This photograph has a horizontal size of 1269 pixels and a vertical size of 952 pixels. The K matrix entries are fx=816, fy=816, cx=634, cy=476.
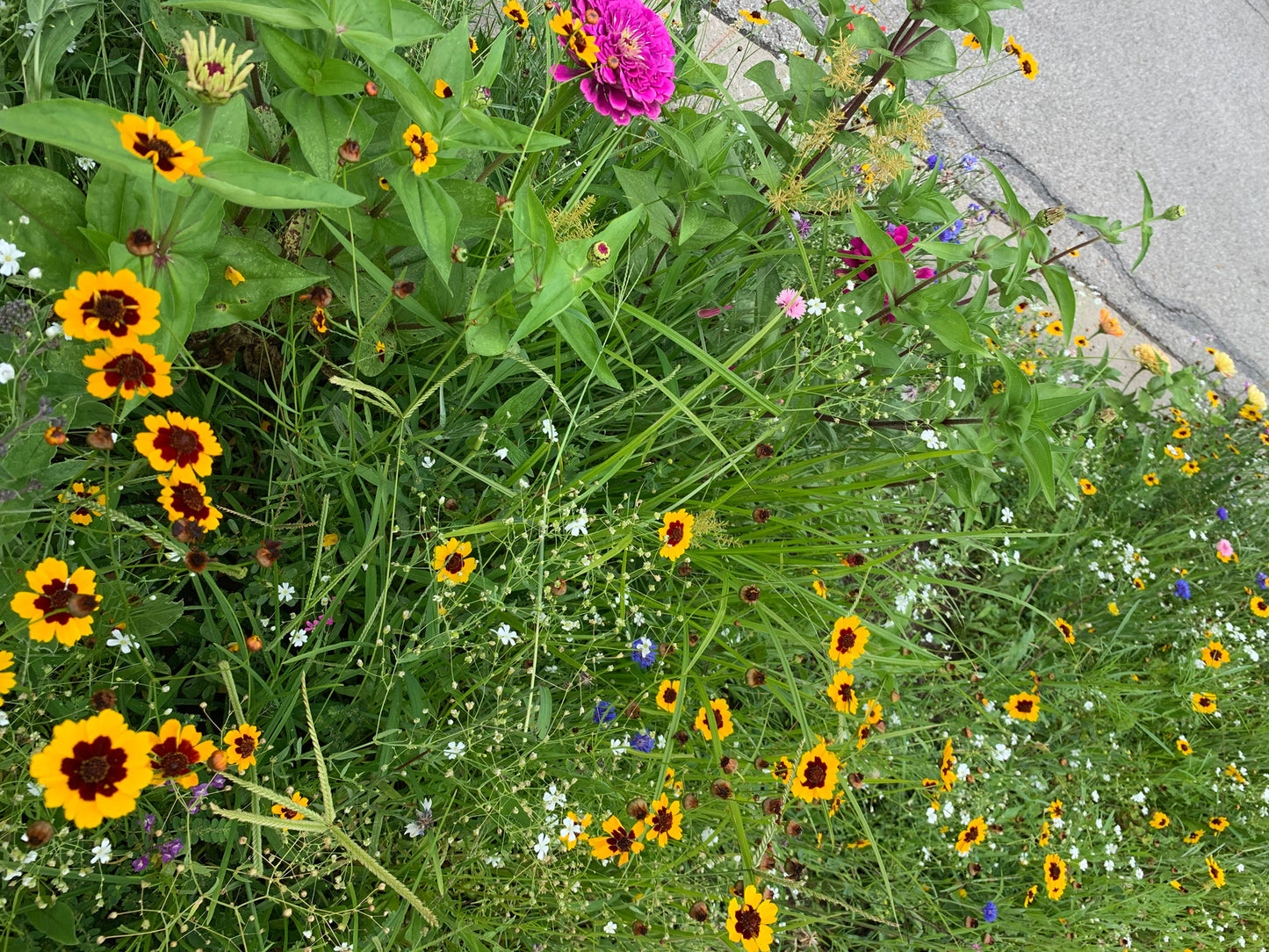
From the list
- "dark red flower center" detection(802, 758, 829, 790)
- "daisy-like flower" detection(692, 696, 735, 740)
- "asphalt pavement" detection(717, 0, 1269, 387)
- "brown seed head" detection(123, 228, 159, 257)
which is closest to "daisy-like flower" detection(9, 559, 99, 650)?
"brown seed head" detection(123, 228, 159, 257)

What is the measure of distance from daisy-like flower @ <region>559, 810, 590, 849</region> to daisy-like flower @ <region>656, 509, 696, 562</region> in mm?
388

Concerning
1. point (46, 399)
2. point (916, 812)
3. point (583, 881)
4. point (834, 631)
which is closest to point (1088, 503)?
point (916, 812)

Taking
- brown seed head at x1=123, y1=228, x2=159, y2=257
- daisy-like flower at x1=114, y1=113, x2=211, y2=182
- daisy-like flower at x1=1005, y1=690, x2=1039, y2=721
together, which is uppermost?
brown seed head at x1=123, y1=228, x2=159, y2=257

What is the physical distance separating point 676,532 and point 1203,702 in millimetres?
1727

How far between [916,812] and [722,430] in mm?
975

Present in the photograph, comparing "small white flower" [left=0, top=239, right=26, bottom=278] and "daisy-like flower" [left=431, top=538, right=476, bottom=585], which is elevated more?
"small white flower" [left=0, top=239, right=26, bottom=278]

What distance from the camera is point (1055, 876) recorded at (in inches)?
69.7

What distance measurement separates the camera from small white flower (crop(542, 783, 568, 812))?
114cm

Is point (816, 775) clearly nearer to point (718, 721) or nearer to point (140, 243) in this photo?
point (718, 721)

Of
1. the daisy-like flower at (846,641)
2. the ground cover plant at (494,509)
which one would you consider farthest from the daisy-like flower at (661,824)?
the daisy-like flower at (846,641)

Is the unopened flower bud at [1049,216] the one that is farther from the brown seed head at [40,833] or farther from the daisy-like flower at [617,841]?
the brown seed head at [40,833]

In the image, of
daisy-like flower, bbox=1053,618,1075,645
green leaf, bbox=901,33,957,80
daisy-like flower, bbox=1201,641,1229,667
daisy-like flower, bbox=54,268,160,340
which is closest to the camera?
daisy-like flower, bbox=54,268,160,340

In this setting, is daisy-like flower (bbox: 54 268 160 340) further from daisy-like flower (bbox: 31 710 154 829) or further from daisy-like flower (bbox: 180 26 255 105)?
daisy-like flower (bbox: 31 710 154 829)

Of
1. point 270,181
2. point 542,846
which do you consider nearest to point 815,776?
point 542,846
